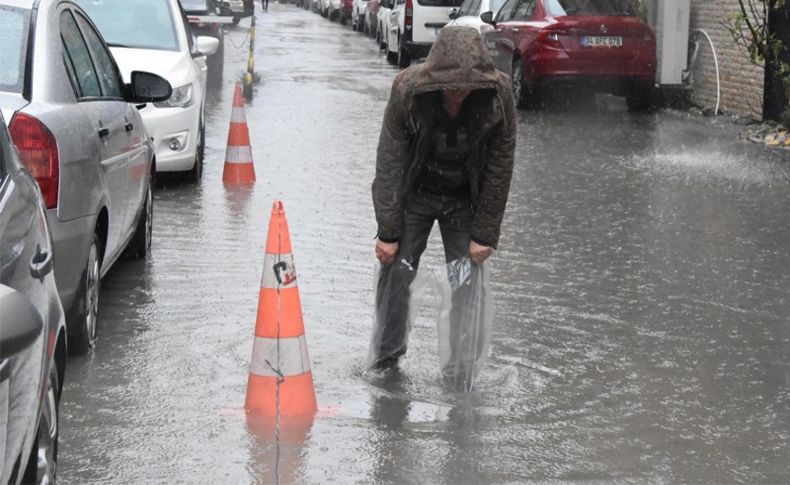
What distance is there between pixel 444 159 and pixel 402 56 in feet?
75.4

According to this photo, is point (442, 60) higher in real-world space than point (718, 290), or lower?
higher

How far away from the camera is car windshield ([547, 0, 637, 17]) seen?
1966 cm

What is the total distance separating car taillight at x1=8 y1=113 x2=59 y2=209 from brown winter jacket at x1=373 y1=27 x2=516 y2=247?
4.26 feet

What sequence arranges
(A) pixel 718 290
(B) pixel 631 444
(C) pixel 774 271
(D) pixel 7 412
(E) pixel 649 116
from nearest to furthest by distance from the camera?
(D) pixel 7 412 < (B) pixel 631 444 < (A) pixel 718 290 < (C) pixel 774 271 < (E) pixel 649 116

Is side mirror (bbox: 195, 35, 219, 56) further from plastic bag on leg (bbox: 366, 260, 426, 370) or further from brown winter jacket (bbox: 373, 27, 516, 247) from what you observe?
brown winter jacket (bbox: 373, 27, 516, 247)

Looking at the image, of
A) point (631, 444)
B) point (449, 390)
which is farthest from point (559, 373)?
point (631, 444)

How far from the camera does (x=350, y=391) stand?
21.4 feet

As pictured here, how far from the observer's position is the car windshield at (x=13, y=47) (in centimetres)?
645

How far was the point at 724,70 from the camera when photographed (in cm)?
1947

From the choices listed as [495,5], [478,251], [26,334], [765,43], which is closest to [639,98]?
[765,43]

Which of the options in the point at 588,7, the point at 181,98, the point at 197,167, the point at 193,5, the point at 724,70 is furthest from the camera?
the point at 193,5

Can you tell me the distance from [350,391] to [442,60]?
149cm

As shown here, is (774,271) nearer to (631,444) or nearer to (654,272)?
(654,272)

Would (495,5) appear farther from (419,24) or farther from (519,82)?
(419,24)
